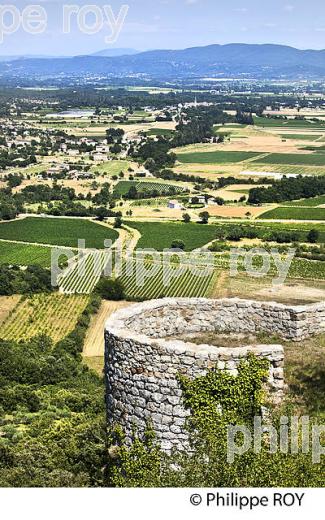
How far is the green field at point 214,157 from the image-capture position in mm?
130375

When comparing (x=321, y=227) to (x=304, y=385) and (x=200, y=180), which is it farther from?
(x=304, y=385)

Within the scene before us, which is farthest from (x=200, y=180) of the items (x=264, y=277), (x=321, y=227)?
(x=264, y=277)

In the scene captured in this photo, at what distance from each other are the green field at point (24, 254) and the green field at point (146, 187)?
102ft

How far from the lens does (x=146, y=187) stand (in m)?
104

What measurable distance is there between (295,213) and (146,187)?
2886 cm

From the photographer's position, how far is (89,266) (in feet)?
203

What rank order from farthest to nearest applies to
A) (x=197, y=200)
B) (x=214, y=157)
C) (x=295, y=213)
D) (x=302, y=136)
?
1. (x=302, y=136)
2. (x=214, y=157)
3. (x=197, y=200)
4. (x=295, y=213)

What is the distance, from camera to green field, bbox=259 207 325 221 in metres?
80.4

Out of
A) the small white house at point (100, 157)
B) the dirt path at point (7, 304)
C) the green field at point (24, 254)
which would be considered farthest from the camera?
the small white house at point (100, 157)

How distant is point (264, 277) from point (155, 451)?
1708 inches

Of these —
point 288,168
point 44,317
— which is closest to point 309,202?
point 288,168

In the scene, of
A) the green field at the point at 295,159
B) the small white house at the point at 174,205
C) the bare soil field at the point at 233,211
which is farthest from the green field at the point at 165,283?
the green field at the point at 295,159

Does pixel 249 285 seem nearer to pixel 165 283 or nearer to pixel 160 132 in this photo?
pixel 165 283

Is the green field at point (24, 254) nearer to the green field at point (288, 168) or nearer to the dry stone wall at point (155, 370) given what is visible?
the dry stone wall at point (155, 370)
